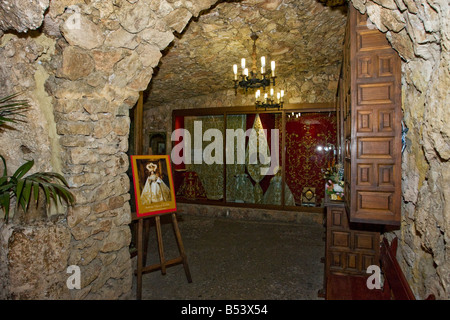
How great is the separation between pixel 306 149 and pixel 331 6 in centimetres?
290

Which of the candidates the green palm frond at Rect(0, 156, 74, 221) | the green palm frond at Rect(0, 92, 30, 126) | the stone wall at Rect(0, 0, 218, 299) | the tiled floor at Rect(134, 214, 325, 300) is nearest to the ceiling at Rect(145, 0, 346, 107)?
the stone wall at Rect(0, 0, 218, 299)

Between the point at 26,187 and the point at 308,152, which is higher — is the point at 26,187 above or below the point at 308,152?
below

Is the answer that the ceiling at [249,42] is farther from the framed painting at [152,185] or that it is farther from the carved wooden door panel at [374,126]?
the framed painting at [152,185]

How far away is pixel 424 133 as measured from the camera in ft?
5.65

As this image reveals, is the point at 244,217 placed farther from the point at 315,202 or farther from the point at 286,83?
the point at 286,83

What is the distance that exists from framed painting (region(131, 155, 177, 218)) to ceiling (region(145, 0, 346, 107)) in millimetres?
1790

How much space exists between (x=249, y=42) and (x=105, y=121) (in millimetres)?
2465

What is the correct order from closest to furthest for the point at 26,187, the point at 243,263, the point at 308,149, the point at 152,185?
the point at 26,187
the point at 152,185
the point at 243,263
the point at 308,149

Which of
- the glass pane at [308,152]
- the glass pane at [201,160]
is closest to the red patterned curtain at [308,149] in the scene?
the glass pane at [308,152]

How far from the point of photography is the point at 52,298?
6.49 ft

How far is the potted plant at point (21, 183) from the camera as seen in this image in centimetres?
168

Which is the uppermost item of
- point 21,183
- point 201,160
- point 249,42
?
point 249,42

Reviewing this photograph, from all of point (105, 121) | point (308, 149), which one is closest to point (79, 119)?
point (105, 121)

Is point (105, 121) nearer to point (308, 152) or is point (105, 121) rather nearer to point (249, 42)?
point (249, 42)
